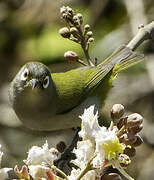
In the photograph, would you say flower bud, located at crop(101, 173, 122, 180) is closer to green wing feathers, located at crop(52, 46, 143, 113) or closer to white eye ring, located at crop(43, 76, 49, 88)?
white eye ring, located at crop(43, 76, 49, 88)

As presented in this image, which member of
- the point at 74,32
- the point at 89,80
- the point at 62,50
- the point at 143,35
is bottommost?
the point at 143,35

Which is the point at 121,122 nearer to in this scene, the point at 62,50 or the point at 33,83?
the point at 33,83

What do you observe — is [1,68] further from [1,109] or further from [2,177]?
[2,177]

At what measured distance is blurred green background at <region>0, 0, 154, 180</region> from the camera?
7668 mm

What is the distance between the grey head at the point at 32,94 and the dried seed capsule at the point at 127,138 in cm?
216

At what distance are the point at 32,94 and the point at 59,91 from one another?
55 cm

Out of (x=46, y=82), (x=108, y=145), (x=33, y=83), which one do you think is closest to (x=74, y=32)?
(x=33, y=83)

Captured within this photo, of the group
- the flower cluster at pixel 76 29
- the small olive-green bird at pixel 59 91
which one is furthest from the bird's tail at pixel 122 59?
the flower cluster at pixel 76 29

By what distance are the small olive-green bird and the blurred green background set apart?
1.08 meters

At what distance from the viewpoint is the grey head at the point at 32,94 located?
4.92m

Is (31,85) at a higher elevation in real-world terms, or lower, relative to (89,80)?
lower

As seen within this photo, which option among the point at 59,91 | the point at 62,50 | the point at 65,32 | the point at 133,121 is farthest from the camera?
the point at 62,50

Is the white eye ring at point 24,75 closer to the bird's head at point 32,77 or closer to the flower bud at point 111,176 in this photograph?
the bird's head at point 32,77

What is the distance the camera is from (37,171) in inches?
112
